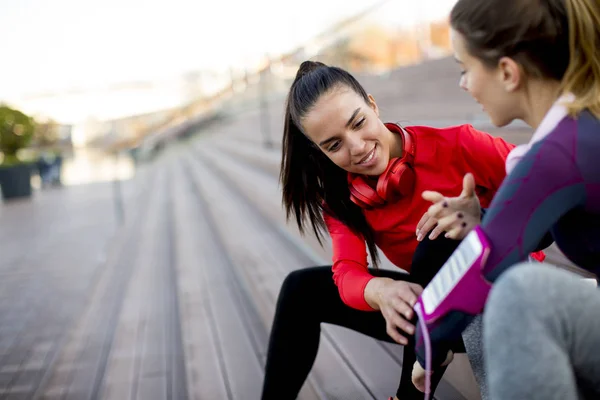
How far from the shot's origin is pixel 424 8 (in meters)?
4.48

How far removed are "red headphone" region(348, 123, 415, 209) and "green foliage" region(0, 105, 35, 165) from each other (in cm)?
846

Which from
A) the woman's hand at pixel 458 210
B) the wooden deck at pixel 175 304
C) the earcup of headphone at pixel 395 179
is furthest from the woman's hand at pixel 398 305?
the wooden deck at pixel 175 304

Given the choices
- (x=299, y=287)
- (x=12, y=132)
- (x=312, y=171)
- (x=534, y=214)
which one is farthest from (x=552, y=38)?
(x=12, y=132)

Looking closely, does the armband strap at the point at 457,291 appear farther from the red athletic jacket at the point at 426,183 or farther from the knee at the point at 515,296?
the red athletic jacket at the point at 426,183

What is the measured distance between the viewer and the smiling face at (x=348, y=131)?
4.23ft

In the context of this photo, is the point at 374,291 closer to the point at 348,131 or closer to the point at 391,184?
the point at 391,184

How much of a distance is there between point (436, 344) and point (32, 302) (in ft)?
10.0

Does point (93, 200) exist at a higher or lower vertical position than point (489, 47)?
lower

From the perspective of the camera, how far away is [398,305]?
1.01m

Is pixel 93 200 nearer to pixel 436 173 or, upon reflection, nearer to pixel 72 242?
pixel 72 242

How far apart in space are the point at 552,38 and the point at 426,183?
529mm

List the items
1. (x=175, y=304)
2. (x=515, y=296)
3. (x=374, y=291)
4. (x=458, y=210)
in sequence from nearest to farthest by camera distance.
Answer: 1. (x=515, y=296)
2. (x=458, y=210)
3. (x=374, y=291)
4. (x=175, y=304)

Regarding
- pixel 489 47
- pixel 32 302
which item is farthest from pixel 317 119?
pixel 32 302

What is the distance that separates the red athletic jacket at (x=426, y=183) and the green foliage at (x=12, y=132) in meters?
8.46
